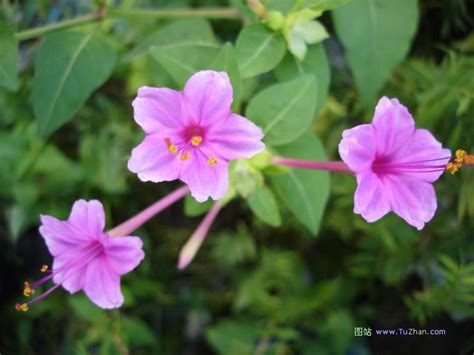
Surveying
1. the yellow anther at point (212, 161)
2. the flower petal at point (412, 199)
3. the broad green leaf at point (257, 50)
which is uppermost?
the broad green leaf at point (257, 50)

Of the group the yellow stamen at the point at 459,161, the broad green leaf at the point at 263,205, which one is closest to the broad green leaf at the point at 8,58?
the broad green leaf at the point at 263,205

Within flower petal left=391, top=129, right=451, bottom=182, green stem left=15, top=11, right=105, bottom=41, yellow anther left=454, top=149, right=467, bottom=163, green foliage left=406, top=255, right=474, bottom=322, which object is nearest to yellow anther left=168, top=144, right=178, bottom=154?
flower petal left=391, top=129, right=451, bottom=182

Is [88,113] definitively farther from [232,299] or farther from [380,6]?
[380,6]

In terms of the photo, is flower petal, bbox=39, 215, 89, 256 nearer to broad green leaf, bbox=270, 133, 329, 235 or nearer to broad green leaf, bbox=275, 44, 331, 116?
broad green leaf, bbox=270, 133, 329, 235

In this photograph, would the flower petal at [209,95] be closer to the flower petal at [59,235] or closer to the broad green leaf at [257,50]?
the broad green leaf at [257,50]

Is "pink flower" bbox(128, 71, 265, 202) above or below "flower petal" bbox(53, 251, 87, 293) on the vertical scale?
above

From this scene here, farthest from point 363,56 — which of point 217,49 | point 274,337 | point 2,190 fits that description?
point 2,190
